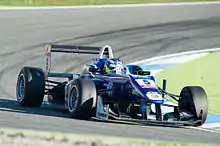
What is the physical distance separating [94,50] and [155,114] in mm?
3326

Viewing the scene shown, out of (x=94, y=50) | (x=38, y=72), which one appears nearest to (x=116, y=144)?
(x=38, y=72)

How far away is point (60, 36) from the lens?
2533 centimetres

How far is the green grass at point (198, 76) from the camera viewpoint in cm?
1687

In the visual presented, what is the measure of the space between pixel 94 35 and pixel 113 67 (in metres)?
11.5

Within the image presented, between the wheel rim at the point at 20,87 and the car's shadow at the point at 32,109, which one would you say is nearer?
the car's shadow at the point at 32,109

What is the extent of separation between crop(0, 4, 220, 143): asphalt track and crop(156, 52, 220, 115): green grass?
2.30 meters

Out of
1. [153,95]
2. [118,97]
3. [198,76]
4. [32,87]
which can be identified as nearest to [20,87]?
[32,87]

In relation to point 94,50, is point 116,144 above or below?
below

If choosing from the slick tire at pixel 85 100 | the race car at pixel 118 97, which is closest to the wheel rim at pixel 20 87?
the race car at pixel 118 97

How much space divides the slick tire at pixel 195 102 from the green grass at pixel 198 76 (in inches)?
87.2

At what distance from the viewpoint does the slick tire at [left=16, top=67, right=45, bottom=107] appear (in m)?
14.1

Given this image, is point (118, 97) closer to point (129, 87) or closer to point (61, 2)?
point (129, 87)

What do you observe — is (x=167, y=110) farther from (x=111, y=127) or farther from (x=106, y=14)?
(x=106, y=14)

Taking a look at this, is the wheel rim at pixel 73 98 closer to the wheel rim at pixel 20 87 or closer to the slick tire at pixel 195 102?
the wheel rim at pixel 20 87
